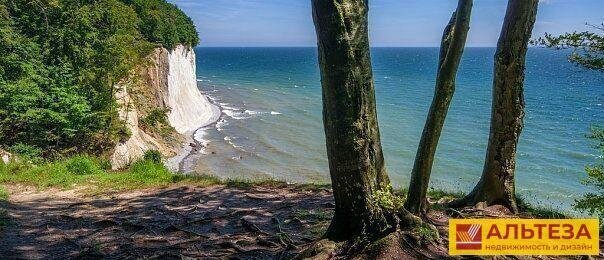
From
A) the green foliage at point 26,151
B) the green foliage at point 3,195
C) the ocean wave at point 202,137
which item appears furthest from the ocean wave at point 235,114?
the green foliage at point 3,195

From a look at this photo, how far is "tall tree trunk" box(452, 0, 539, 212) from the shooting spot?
6477 millimetres

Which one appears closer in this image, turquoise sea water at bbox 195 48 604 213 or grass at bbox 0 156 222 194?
grass at bbox 0 156 222 194

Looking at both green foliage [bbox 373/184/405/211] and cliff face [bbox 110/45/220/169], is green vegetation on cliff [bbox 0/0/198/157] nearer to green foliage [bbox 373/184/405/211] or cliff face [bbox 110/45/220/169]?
cliff face [bbox 110/45/220/169]

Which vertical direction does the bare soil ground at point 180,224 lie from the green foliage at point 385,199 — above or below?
below

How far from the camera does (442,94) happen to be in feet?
17.1

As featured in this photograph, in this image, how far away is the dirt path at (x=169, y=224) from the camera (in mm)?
5918

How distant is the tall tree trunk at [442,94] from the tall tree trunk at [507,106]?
1604mm

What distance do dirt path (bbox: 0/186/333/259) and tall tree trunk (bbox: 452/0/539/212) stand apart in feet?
8.63

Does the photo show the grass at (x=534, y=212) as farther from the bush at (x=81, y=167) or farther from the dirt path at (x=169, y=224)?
the bush at (x=81, y=167)

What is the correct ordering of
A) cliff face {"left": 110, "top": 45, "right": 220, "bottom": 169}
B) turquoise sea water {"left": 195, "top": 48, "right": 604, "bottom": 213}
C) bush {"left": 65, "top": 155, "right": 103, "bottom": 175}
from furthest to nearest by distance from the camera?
turquoise sea water {"left": 195, "top": 48, "right": 604, "bottom": 213} < cliff face {"left": 110, "top": 45, "right": 220, "bottom": 169} < bush {"left": 65, "top": 155, "right": 103, "bottom": 175}

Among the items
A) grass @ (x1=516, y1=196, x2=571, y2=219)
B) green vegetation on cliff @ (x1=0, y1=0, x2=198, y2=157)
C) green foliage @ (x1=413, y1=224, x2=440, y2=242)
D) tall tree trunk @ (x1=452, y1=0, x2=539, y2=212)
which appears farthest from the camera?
green vegetation on cliff @ (x1=0, y1=0, x2=198, y2=157)

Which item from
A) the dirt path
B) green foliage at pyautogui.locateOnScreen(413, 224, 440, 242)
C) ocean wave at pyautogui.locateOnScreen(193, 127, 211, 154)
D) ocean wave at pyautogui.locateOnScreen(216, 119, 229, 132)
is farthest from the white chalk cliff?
green foliage at pyautogui.locateOnScreen(413, 224, 440, 242)

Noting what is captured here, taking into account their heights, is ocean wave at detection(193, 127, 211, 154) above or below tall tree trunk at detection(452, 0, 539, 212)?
below

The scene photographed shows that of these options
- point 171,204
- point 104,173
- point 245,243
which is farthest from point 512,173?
point 104,173
